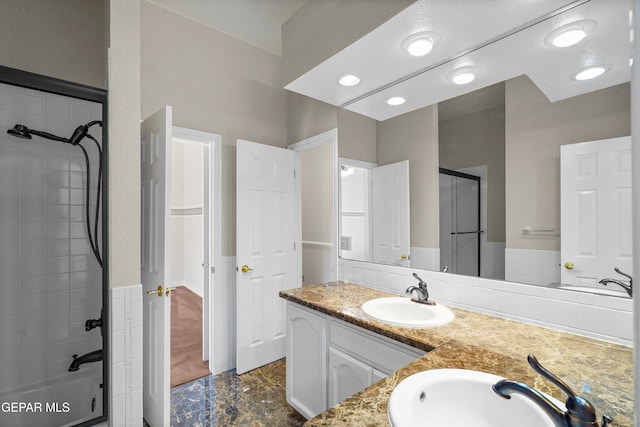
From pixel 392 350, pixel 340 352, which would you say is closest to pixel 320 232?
pixel 340 352

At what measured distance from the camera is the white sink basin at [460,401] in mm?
806

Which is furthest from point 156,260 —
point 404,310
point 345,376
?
point 404,310

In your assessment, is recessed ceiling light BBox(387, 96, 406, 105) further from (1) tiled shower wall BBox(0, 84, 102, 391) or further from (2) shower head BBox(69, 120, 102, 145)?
(1) tiled shower wall BBox(0, 84, 102, 391)

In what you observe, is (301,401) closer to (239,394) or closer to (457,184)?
(239,394)

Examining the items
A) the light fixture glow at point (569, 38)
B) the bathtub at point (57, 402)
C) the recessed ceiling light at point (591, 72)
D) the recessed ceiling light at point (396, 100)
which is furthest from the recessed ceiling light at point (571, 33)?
the bathtub at point (57, 402)

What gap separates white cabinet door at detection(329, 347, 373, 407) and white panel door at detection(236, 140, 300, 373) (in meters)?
1.18

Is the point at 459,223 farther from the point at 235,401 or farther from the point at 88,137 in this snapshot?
the point at 88,137

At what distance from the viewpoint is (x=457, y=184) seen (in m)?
1.68

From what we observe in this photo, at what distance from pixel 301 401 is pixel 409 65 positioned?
208 cm

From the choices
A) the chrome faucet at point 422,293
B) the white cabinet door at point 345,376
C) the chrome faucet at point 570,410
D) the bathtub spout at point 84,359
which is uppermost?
the chrome faucet at point 570,410

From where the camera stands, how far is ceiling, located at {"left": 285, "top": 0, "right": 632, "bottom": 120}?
1.20 meters

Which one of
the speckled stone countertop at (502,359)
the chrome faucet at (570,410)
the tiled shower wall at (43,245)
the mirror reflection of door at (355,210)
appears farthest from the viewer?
the mirror reflection of door at (355,210)

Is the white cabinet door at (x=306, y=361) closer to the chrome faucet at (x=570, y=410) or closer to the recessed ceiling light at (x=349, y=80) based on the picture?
the chrome faucet at (x=570, y=410)

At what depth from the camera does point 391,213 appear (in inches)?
80.0
